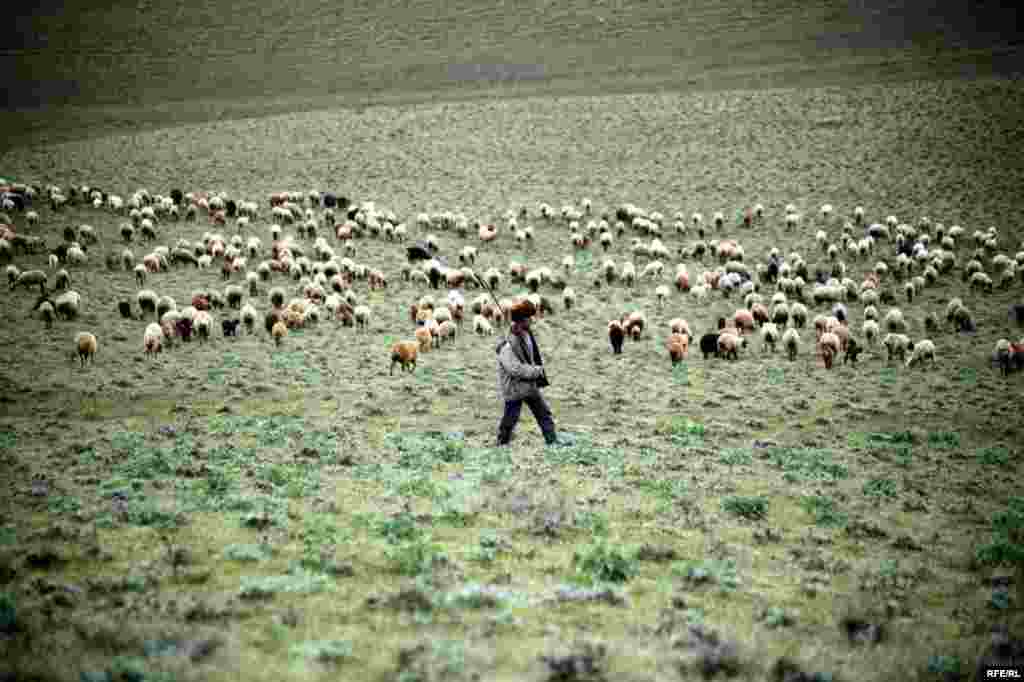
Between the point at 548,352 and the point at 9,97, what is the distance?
2368 inches


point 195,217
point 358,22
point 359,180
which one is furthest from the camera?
point 358,22

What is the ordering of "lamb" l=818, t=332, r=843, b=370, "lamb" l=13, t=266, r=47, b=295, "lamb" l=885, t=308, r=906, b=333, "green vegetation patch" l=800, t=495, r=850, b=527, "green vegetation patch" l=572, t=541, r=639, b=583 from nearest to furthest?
1. "green vegetation patch" l=572, t=541, r=639, b=583
2. "green vegetation patch" l=800, t=495, r=850, b=527
3. "lamb" l=818, t=332, r=843, b=370
4. "lamb" l=885, t=308, r=906, b=333
5. "lamb" l=13, t=266, r=47, b=295

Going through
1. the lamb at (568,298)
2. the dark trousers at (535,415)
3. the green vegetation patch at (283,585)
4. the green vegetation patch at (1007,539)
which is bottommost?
the green vegetation patch at (1007,539)

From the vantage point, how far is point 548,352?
18000mm

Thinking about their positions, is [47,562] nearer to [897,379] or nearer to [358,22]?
[897,379]

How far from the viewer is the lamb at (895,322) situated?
64.5 feet

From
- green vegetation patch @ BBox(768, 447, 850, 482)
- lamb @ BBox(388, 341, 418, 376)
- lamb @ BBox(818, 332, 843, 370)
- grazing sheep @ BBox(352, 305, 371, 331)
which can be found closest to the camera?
green vegetation patch @ BBox(768, 447, 850, 482)

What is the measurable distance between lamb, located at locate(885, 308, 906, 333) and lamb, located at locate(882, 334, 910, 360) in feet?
6.29

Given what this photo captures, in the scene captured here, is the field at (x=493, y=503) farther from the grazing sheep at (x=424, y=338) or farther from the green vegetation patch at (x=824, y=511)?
the grazing sheep at (x=424, y=338)

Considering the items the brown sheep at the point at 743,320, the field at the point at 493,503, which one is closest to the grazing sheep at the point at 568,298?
the field at the point at 493,503

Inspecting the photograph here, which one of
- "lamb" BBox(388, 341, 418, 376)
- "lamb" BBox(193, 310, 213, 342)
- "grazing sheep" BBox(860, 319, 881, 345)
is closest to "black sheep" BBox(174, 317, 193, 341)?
"lamb" BBox(193, 310, 213, 342)

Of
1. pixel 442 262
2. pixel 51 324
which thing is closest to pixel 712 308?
pixel 442 262

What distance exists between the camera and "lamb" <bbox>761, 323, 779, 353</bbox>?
18.3 metres

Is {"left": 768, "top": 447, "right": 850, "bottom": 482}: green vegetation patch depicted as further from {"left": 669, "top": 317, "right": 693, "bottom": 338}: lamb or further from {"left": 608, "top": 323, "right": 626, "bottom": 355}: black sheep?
{"left": 669, "top": 317, "right": 693, "bottom": 338}: lamb
